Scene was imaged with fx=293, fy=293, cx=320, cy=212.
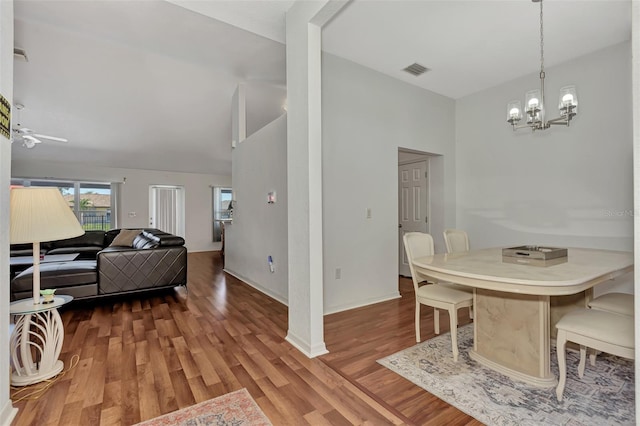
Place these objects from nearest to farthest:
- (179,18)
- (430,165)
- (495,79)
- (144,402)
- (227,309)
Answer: (144,402)
(179,18)
(227,309)
(495,79)
(430,165)

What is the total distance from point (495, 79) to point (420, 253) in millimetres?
2954

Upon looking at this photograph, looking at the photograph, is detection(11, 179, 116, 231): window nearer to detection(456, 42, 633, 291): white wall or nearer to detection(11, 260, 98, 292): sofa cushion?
detection(11, 260, 98, 292): sofa cushion

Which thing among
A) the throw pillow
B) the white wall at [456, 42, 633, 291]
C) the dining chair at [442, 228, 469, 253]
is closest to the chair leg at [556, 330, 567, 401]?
the dining chair at [442, 228, 469, 253]

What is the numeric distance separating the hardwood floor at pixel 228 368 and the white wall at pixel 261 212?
64 cm

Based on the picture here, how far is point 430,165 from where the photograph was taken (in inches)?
184

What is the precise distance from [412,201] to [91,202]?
7.88 m

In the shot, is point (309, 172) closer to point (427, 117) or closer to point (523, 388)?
point (523, 388)

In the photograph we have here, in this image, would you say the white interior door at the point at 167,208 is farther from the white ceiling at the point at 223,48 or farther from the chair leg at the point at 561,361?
the chair leg at the point at 561,361

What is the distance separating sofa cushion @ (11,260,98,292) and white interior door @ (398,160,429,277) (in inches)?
171

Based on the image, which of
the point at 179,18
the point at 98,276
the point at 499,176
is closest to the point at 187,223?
the point at 98,276

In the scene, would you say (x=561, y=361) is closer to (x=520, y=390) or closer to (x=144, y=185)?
(x=520, y=390)

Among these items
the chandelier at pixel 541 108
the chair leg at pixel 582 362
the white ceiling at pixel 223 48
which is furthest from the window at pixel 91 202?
the chair leg at pixel 582 362

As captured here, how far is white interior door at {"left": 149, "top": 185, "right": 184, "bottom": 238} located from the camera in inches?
325

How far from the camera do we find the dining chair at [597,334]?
1.49 m
